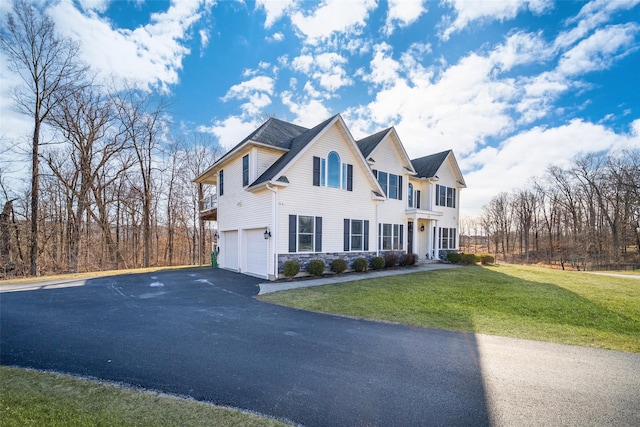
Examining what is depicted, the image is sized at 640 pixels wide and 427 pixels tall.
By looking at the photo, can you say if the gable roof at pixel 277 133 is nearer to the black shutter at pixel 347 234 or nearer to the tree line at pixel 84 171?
the black shutter at pixel 347 234

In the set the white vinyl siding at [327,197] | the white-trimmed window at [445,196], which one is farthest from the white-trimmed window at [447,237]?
the white vinyl siding at [327,197]

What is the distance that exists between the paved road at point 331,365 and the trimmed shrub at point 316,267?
5591mm

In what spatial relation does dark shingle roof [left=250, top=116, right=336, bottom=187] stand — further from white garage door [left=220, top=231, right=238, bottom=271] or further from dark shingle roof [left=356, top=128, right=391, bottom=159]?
white garage door [left=220, top=231, right=238, bottom=271]

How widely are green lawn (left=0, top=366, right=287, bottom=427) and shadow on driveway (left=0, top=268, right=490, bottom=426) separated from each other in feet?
0.70

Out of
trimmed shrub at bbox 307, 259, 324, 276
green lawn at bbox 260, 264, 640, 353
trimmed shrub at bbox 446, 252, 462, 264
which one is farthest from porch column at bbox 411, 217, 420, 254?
trimmed shrub at bbox 307, 259, 324, 276

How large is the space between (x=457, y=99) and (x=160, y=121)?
23255 mm

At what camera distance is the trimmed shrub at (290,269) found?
39.3 ft

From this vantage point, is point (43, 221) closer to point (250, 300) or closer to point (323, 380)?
point (250, 300)

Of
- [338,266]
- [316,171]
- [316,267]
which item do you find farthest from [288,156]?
[338,266]

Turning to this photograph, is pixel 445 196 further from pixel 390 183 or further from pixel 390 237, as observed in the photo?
pixel 390 237

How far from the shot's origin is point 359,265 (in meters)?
14.3

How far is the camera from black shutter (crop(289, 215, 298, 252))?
493 inches

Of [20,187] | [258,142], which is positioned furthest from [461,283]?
[20,187]

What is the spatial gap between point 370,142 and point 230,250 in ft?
Result: 36.2
